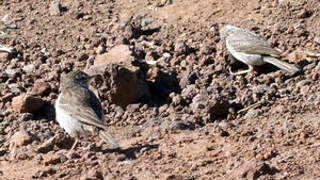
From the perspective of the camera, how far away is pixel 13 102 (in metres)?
13.6

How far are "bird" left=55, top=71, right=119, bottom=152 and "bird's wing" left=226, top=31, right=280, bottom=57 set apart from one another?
9.25 feet

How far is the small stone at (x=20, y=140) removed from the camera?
12633 mm

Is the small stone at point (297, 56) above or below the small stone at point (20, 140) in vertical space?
below

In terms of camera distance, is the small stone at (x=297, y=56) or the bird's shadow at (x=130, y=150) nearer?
the bird's shadow at (x=130, y=150)

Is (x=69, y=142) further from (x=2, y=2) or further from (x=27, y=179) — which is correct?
(x=2, y=2)

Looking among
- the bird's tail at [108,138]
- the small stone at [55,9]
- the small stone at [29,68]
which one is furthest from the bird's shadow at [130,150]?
the small stone at [55,9]

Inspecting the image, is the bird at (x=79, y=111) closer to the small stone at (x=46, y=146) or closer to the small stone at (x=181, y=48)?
the small stone at (x=46, y=146)

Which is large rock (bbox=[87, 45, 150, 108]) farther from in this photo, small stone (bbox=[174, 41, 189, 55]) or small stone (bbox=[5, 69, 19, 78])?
small stone (bbox=[5, 69, 19, 78])

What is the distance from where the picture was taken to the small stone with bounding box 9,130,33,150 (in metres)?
12.6

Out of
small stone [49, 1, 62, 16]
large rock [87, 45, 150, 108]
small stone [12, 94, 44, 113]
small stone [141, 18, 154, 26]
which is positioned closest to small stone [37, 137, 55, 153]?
small stone [12, 94, 44, 113]

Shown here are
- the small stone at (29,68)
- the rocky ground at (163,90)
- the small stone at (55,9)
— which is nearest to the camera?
the rocky ground at (163,90)

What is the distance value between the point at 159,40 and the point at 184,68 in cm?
122

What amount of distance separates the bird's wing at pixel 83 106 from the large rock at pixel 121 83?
552mm

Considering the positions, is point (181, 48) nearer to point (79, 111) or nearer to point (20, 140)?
point (79, 111)
